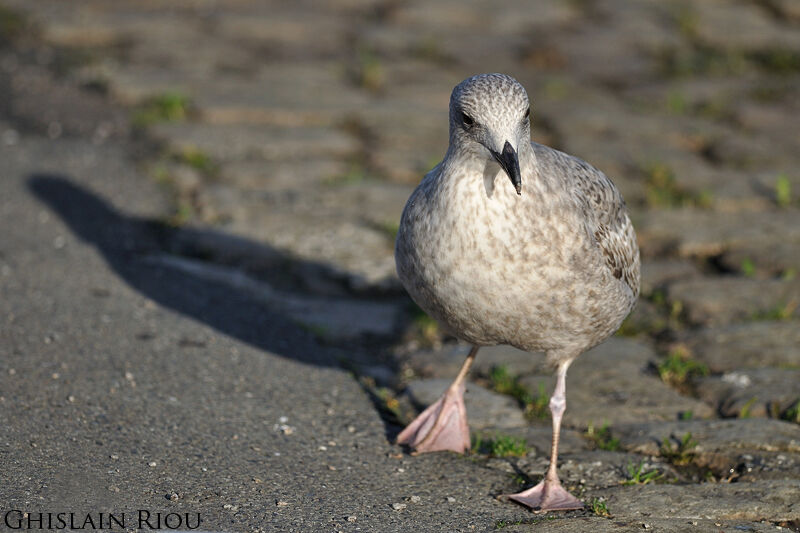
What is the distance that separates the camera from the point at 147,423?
13.9 feet

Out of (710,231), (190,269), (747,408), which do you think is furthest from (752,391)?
(190,269)

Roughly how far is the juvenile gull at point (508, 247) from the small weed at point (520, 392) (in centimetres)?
47

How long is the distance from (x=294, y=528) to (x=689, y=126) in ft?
18.2

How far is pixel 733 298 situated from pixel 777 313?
28cm

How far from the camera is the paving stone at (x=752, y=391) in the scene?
473 cm

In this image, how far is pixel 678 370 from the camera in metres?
5.11

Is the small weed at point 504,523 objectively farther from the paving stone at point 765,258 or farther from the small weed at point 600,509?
the paving stone at point 765,258

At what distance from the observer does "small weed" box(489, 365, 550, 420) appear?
15.8ft

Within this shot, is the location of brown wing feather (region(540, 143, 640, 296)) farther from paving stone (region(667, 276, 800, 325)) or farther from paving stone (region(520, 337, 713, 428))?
paving stone (region(667, 276, 800, 325))

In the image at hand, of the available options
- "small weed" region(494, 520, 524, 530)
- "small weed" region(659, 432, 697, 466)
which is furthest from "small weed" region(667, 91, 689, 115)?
"small weed" region(494, 520, 524, 530)

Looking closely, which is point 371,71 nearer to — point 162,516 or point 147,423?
point 147,423

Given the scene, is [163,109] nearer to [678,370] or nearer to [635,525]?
[678,370]

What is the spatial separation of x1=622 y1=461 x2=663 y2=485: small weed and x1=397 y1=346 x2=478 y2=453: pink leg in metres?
0.68

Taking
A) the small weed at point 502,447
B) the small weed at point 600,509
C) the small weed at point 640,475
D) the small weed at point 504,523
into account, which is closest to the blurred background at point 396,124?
the small weed at point 502,447
